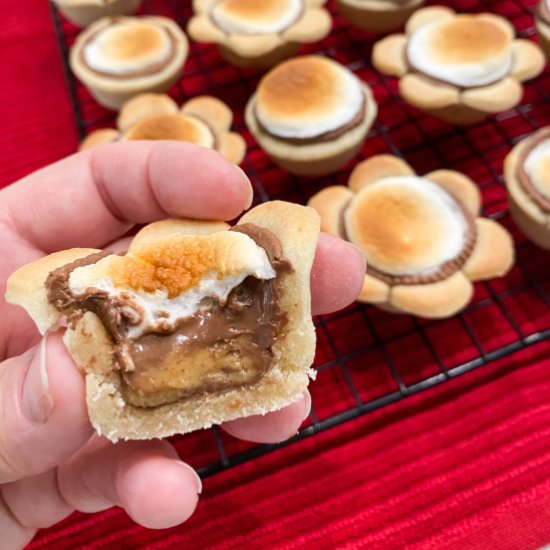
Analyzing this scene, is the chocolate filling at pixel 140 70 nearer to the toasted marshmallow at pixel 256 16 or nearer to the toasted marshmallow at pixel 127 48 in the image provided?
the toasted marshmallow at pixel 127 48

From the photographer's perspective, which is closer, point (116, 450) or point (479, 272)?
point (116, 450)

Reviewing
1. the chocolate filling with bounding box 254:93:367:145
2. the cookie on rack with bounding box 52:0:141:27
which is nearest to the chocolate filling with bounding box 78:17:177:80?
the cookie on rack with bounding box 52:0:141:27

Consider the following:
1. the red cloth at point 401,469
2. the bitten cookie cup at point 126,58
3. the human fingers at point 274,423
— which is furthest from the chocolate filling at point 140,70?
the human fingers at point 274,423

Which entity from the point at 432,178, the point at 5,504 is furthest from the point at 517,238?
the point at 5,504

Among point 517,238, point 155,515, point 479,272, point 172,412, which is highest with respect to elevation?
point 172,412

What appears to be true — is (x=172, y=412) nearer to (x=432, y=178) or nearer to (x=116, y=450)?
(x=116, y=450)

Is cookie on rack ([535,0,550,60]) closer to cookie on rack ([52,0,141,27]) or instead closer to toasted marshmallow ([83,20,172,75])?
toasted marshmallow ([83,20,172,75])

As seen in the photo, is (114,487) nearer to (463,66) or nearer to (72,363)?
(72,363)
